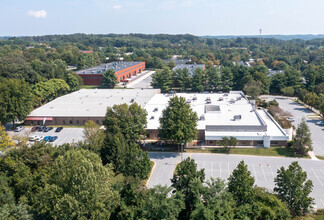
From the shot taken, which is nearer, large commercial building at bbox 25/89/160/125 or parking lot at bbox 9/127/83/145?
parking lot at bbox 9/127/83/145

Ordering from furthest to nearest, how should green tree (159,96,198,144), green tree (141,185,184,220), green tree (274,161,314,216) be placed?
green tree (159,96,198,144), green tree (274,161,314,216), green tree (141,185,184,220)

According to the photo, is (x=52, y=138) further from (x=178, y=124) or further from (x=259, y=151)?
(x=259, y=151)

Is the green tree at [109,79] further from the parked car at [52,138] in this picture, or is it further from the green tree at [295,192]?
the green tree at [295,192]

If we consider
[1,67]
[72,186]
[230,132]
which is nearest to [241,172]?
[72,186]

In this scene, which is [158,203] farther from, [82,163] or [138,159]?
[138,159]

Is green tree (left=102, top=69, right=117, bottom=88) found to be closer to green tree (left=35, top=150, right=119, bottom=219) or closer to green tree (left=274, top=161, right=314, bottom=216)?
green tree (left=35, top=150, right=119, bottom=219)

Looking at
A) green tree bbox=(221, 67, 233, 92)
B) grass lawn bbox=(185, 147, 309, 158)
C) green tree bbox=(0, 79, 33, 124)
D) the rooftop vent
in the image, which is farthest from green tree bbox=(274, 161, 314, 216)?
green tree bbox=(221, 67, 233, 92)

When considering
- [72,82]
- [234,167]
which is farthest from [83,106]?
[234,167]

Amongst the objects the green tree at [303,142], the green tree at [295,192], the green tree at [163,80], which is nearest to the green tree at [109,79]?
the green tree at [163,80]
